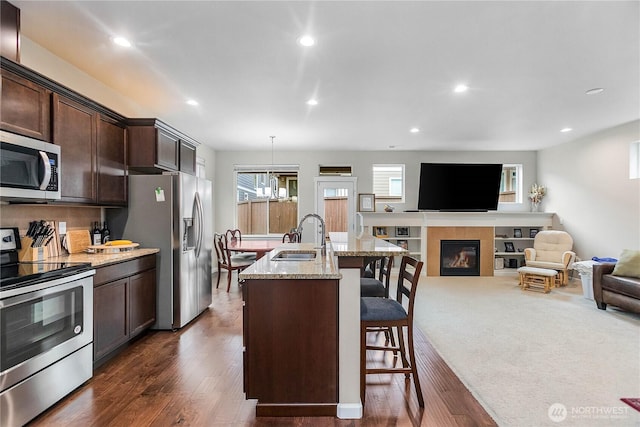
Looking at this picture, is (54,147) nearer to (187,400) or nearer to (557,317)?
(187,400)

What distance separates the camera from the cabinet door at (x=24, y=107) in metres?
2.07

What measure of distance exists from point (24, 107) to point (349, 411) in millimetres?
2896

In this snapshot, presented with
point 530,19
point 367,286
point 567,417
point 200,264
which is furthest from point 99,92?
point 567,417

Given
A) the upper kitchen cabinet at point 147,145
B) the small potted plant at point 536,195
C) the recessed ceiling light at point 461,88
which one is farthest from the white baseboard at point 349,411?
the small potted plant at point 536,195

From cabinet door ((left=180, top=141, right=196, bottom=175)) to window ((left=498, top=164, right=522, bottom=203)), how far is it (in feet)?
20.6

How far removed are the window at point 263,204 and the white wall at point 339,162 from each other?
163 mm

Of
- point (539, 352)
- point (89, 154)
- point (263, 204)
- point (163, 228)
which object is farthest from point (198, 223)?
point (539, 352)

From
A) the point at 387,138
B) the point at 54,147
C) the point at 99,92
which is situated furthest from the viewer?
the point at 387,138

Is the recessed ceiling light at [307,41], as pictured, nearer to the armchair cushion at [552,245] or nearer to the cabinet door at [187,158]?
the cabinet door at [187,158]

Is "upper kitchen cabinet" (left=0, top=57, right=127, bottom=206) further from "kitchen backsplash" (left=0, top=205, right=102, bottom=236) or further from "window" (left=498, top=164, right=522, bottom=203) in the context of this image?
"window" (left=498, top=164, right=522, bottom=203)

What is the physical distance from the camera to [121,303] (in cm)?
286

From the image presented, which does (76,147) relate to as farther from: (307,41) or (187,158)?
(307,41)

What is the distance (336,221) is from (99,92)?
181 inches

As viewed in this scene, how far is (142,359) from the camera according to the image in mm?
2842
